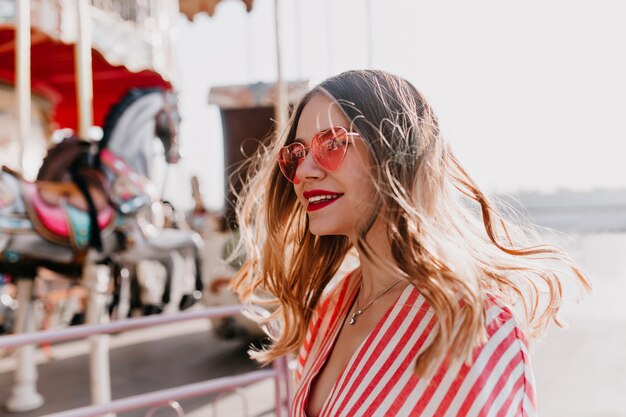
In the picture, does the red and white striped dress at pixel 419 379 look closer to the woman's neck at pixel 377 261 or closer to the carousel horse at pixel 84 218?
the woman's neck at pixel 377 261

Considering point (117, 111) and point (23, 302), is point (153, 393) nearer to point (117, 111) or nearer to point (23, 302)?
point (23, 302)

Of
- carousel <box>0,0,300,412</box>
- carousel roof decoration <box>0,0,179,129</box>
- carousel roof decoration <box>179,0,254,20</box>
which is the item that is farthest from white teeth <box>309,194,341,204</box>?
carousel roof decoration <box>0,0,179,129</box>

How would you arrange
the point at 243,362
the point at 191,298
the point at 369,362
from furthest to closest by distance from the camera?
the point at 243,362, the point at 191,298, the point at 369,362

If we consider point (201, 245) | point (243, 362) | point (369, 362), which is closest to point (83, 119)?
point (201, 245)

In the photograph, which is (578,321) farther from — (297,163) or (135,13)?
(135,13)

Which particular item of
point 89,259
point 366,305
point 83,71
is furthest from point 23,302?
point 366,305

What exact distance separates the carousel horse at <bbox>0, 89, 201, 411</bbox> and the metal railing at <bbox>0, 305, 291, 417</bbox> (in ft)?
5.25

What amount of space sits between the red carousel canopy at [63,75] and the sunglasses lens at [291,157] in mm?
6611

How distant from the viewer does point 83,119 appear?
4105 mm

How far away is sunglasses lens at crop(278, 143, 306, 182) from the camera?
3.79 ft

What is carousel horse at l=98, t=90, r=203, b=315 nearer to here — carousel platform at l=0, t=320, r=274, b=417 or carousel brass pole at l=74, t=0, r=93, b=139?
carousel brass pole at l=74, t=0, r=93, b=139

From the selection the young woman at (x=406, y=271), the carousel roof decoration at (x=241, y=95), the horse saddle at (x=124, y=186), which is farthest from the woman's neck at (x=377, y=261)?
the carousel roof decoration at (x=241, y=95)

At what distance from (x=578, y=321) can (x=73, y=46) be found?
301 inches

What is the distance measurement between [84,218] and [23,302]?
96cm
